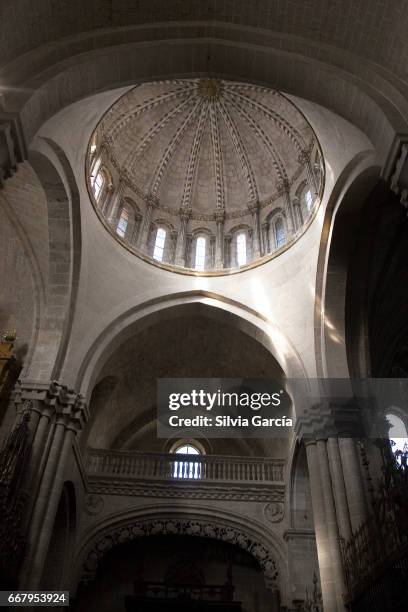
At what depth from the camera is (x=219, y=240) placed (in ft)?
53.2

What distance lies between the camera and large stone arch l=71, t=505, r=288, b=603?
12453mm

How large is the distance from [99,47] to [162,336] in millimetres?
10152

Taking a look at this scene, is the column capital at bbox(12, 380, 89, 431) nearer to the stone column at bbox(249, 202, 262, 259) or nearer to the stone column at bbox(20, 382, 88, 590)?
the stone column at bbox(20, 382, 88, 590)

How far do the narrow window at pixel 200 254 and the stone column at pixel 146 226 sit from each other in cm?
171

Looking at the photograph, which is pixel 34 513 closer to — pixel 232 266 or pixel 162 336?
pixel 162 336

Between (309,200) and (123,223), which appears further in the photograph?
(123,223)

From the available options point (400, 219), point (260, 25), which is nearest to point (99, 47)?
point (260, 25)

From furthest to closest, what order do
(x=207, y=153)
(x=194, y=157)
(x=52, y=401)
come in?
1. (x=207, y=153)
2. (x=194, y=157)
3. (x=52, y=401)

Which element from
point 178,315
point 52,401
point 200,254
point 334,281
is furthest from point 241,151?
point 52,401

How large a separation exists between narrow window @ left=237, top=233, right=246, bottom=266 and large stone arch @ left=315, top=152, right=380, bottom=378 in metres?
3.88

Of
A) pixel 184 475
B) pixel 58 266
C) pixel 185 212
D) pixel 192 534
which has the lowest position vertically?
pixel 192 534

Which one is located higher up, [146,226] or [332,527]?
[146,226]

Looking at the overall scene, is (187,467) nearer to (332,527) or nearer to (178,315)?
(178,315)

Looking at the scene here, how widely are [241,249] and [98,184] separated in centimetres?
487
